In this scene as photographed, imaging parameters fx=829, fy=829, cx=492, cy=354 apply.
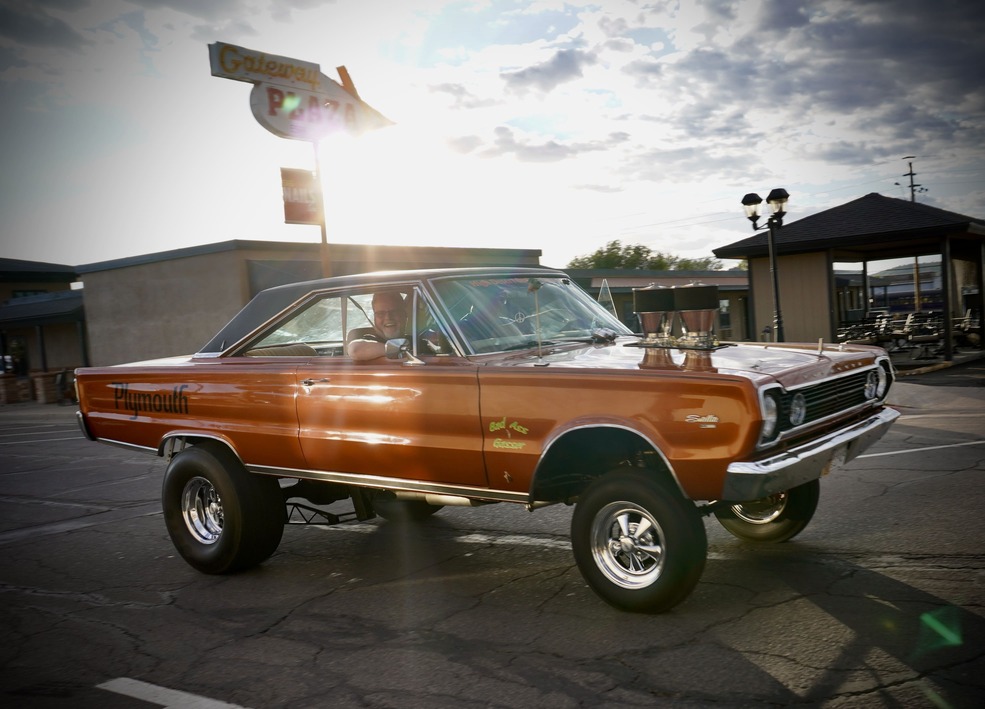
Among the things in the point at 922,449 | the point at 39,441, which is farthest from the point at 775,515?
the point at 39,441

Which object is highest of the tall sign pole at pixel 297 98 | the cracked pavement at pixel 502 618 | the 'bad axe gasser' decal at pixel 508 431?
the tall sign pole at pixel 297 98

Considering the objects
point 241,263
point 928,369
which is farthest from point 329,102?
point 928,369

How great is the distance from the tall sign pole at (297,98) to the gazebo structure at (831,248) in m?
10.5

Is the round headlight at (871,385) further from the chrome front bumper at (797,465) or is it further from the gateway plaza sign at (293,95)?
the gateway plaza sign at (293,95)

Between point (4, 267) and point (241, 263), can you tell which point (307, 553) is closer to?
point (241, 263)

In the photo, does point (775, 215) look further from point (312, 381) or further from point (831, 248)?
point (312, 381)

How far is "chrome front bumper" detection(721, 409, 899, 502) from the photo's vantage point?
12.0ft

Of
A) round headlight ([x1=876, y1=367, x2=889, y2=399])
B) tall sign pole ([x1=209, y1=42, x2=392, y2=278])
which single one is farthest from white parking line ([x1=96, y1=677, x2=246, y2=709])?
tall sign pole ([x1=209, y1=42, x2=392, y2=278])

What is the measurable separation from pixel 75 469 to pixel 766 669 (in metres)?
9.79

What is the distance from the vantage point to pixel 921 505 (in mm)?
5977

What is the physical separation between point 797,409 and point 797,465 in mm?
325

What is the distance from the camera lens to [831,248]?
21.0 meters

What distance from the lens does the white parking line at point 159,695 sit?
11.4 feet

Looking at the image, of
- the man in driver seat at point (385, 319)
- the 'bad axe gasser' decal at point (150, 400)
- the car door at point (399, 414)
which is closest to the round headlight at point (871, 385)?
the car door at point (399, 414)
